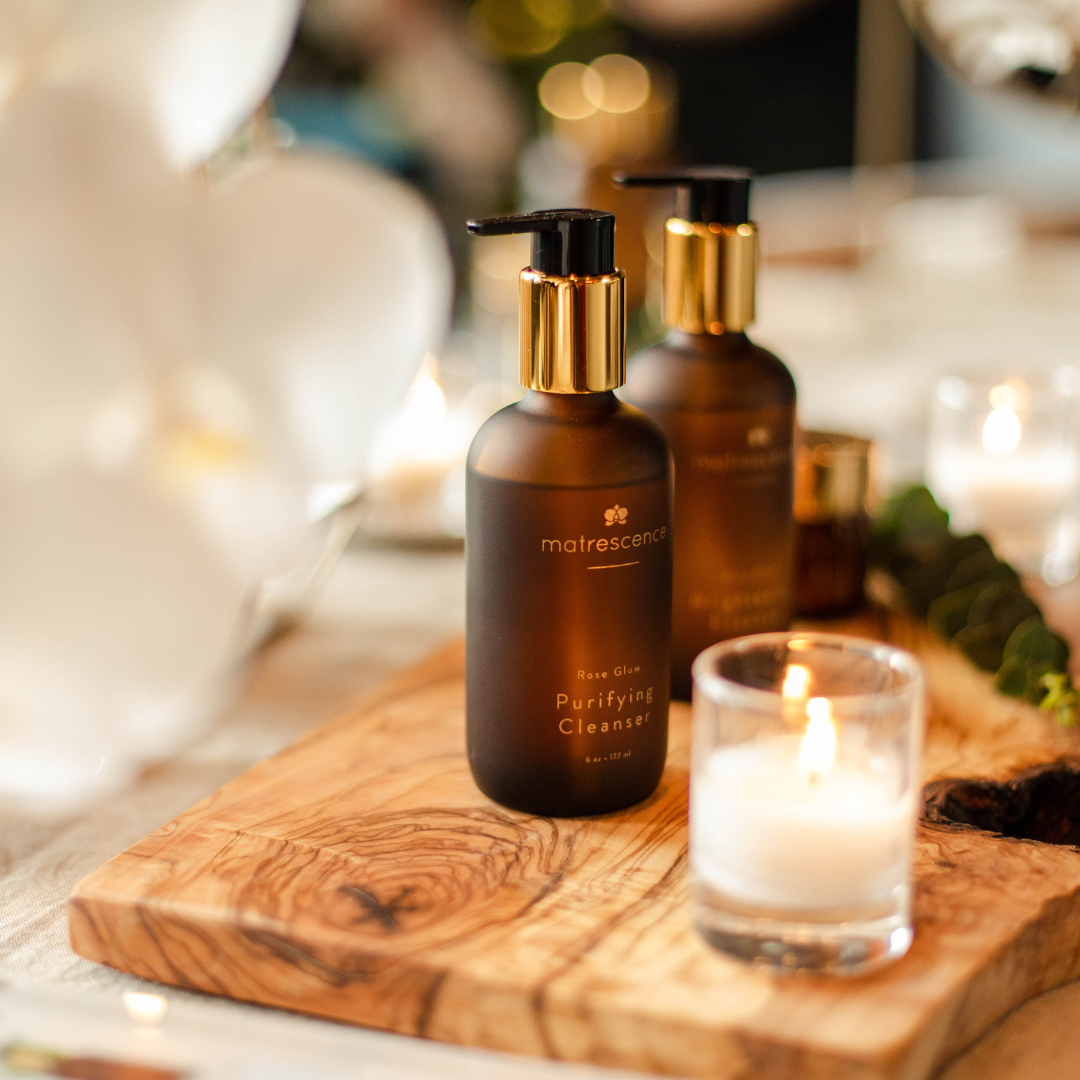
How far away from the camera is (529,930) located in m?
0.41

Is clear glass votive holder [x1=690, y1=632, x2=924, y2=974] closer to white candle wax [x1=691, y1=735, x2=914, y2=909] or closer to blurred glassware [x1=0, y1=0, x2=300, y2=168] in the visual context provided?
white candle wax [x1=691, y1=735, x2=914, y2=909]

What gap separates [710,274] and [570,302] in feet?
0.41

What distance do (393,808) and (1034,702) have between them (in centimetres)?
28

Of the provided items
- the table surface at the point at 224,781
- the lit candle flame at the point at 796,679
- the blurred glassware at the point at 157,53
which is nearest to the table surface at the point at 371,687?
the table surface at the point at 224,781

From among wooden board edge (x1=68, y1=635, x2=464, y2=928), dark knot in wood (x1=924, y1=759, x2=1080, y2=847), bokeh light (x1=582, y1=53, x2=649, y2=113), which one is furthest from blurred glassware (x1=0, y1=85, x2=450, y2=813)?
bokeh light (x1=582, y1=53, x2=649, y2=113)

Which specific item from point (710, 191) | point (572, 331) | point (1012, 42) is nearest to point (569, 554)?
point (572, 331)

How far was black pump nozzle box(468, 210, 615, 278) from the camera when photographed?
439 mm

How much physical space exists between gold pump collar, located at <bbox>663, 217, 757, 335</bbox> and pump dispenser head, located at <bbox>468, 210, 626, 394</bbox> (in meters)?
0.10

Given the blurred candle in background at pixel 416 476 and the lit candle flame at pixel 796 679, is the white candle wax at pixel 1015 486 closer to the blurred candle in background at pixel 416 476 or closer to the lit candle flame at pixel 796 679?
the blurred candle in background at pixel 416 476

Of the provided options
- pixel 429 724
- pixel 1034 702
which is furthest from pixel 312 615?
pixel 1034 702

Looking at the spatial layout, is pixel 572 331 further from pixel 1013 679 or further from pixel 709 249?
pixel 1013 679

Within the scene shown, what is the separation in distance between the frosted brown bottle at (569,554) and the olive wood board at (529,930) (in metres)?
0.03

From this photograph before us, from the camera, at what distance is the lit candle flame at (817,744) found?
37 cm

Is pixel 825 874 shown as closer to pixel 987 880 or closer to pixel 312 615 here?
pixel 987 880
